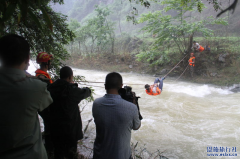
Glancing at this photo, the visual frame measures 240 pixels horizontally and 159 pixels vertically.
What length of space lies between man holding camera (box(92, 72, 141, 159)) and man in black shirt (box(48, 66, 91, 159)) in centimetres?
46

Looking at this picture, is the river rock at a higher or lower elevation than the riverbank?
lower

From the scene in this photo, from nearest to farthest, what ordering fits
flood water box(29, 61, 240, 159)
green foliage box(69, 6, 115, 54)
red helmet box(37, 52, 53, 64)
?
1. red helmet box(37, 52, 53, 64)
2. flood water box(29, 61, 240, 159)
3. green foliage box(69, 6, 115, 54)

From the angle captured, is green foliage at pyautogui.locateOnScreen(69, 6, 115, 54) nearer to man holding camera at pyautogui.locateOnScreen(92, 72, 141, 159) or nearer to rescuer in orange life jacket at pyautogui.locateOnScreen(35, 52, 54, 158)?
rescuer in orange life jacket at pyautogui.locateOnScreen(35, 52, 54, 158)

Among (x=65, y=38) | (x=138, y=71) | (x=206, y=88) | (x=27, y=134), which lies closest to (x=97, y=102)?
(x=27, y=134)

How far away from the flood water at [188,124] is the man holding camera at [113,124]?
1.51 metres

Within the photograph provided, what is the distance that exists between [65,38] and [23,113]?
2.67m

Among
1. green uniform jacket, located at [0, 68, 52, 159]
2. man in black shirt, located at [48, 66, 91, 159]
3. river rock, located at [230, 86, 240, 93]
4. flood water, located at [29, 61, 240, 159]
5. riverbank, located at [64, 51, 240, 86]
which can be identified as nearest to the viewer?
green uniform jacket, located at [0, 68, 52, 159]

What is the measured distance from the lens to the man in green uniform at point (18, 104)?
99 cm

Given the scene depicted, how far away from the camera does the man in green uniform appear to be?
3.24ft

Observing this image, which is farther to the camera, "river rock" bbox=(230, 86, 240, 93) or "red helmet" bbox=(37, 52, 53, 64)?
"river rock" bbox=(230, 86, 240, 93)

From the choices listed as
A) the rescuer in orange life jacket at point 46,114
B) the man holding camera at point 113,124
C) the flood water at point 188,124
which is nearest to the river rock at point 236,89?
the flood water at point 188,124

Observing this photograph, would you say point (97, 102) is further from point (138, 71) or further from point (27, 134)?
point (138, 71)

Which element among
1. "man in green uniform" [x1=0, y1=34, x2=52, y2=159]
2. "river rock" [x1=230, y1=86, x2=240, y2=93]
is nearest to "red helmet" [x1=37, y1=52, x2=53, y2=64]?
"man in green uniform" [x1=0, y1=34, x2=52, y2=159]

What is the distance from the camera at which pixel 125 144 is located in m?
1.46
